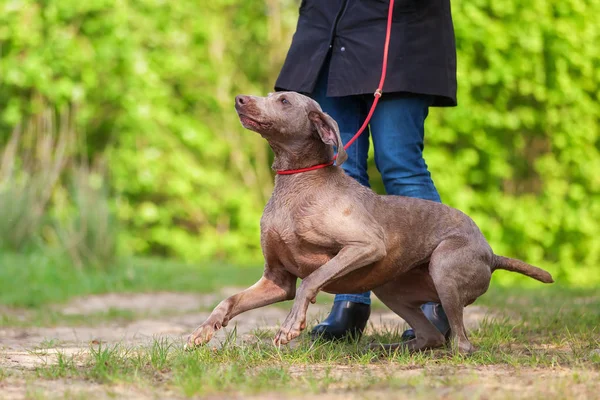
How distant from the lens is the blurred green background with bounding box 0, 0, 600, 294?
10.3 m

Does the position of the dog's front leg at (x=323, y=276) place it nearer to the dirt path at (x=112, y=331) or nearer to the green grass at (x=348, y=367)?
the green grass at (x=348, y=367)

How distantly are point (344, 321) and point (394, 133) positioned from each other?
1027mm

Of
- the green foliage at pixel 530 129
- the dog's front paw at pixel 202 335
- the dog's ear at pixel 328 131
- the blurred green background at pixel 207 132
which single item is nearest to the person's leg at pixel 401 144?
the dog's ear at pixel 328 131

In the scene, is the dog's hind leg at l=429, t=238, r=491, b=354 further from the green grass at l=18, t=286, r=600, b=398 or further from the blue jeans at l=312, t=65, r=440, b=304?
the blue jeans at l=312, t=65, r=440, b=304

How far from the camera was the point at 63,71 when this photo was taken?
11.8 metres

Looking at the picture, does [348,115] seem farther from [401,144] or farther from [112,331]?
[112,331]

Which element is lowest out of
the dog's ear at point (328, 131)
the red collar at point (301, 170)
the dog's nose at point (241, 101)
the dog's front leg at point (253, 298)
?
the dog's front leg at point (253, 298)

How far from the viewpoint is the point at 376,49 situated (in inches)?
167

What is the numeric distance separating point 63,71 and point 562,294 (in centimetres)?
781

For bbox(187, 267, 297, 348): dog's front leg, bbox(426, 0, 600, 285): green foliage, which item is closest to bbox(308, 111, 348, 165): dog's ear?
bbox(187, 267, 297, 348): dog's front leg

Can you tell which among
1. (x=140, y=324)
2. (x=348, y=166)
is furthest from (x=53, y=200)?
(x=348, y=166)

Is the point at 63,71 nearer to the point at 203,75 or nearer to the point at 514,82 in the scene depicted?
the point at 203,75

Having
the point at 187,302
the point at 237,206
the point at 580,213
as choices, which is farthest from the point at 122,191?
the point at 580,213

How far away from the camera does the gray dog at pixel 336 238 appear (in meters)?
3.65
